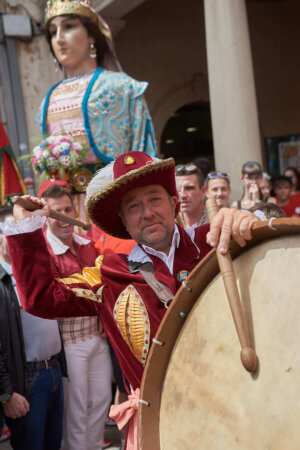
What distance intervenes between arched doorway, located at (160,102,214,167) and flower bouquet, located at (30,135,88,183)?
23.0 feet

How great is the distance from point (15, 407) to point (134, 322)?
134 centimetres

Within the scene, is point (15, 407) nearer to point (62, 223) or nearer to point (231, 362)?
point (62, 223)

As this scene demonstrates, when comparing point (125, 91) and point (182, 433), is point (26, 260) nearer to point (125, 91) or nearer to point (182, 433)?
point (182, 433)

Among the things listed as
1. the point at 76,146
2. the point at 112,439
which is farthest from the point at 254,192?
the point at 112,439

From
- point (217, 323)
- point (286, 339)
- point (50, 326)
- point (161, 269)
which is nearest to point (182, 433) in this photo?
point (217, 323)

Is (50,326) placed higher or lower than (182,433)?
lower

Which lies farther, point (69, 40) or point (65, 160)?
point (69, 40)

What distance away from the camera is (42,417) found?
3.31m

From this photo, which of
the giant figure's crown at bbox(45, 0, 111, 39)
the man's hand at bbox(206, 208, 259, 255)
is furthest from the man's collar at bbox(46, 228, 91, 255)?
the man's hand at bbox(206, 208, 259, 255)

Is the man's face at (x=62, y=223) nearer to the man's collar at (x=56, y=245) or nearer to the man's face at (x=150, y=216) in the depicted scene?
the man's collar at (x=56, y=245)

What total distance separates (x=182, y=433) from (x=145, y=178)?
2.85 ft

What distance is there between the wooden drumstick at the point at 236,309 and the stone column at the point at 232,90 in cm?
425

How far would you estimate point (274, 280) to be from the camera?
4.91 ft

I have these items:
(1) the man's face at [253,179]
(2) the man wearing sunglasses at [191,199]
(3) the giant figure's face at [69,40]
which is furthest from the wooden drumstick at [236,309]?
(1) the man's face at [253,179]
